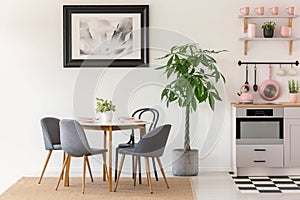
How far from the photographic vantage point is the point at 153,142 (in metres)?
6.18

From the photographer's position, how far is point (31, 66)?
7.41 meters

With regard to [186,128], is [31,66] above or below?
above

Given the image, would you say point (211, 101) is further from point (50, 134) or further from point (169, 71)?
point (50, 134)

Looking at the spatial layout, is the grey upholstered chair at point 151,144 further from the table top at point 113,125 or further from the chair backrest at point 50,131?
the chair backrest at point 50,131

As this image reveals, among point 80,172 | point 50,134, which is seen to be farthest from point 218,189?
point 50,134

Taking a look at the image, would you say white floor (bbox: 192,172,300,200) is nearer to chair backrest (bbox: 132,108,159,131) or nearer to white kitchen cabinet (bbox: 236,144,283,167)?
white kitchen cabinet (bbox: 236,144,283,167)

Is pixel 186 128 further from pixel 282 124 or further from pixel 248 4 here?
pixel 248 4

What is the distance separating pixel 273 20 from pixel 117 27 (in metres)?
1.95

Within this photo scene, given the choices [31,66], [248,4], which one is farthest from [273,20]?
[31,66]

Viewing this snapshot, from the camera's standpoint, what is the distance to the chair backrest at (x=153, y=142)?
20.1 feet

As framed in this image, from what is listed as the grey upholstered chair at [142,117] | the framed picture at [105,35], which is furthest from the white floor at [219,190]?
the framed picture at [105,35]

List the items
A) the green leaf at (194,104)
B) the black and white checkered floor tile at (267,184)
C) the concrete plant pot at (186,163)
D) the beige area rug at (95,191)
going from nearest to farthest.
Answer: the beige area rug at (95,191), the black and white checkered floor tile at (267,184), the green leaf at (194,104), the concrete plant pot at (186,163)

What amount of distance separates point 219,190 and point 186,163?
2.80ft

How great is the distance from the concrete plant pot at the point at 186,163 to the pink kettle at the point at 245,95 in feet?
2.81
